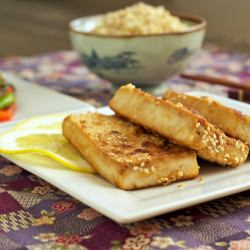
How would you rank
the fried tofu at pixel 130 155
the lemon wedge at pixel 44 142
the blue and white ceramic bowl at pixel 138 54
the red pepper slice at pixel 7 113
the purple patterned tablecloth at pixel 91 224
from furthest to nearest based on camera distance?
the blue and white ceramic bowl at pixel 138 54, the red pepper slice at pixel 7 113, the lemon wedge at pixel 44 142, the fried tofu at pixel 130 155, the purple patterned tablecloth at pixel 91 224

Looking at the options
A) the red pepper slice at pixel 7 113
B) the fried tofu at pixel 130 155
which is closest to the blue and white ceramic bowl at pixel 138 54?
the red pepper slice at pixel 7 113

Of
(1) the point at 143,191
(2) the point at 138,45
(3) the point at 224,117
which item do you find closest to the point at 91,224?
(1) the point at 143,191

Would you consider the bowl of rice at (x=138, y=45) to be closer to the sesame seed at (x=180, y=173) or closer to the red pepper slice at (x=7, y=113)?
the red pepper slice at (x=7, y=113)

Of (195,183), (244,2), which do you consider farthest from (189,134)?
(244,2)

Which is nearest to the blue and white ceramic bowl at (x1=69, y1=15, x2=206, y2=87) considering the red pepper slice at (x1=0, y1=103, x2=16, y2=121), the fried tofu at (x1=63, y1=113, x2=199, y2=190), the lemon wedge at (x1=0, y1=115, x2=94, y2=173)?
the red pepper slice at (x1=0, y1=103, x2=16, y2=121)

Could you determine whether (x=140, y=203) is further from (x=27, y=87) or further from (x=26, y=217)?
(x=27, y=87)

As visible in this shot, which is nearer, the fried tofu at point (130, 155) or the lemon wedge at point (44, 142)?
the fried tofu at point (130, 155)
